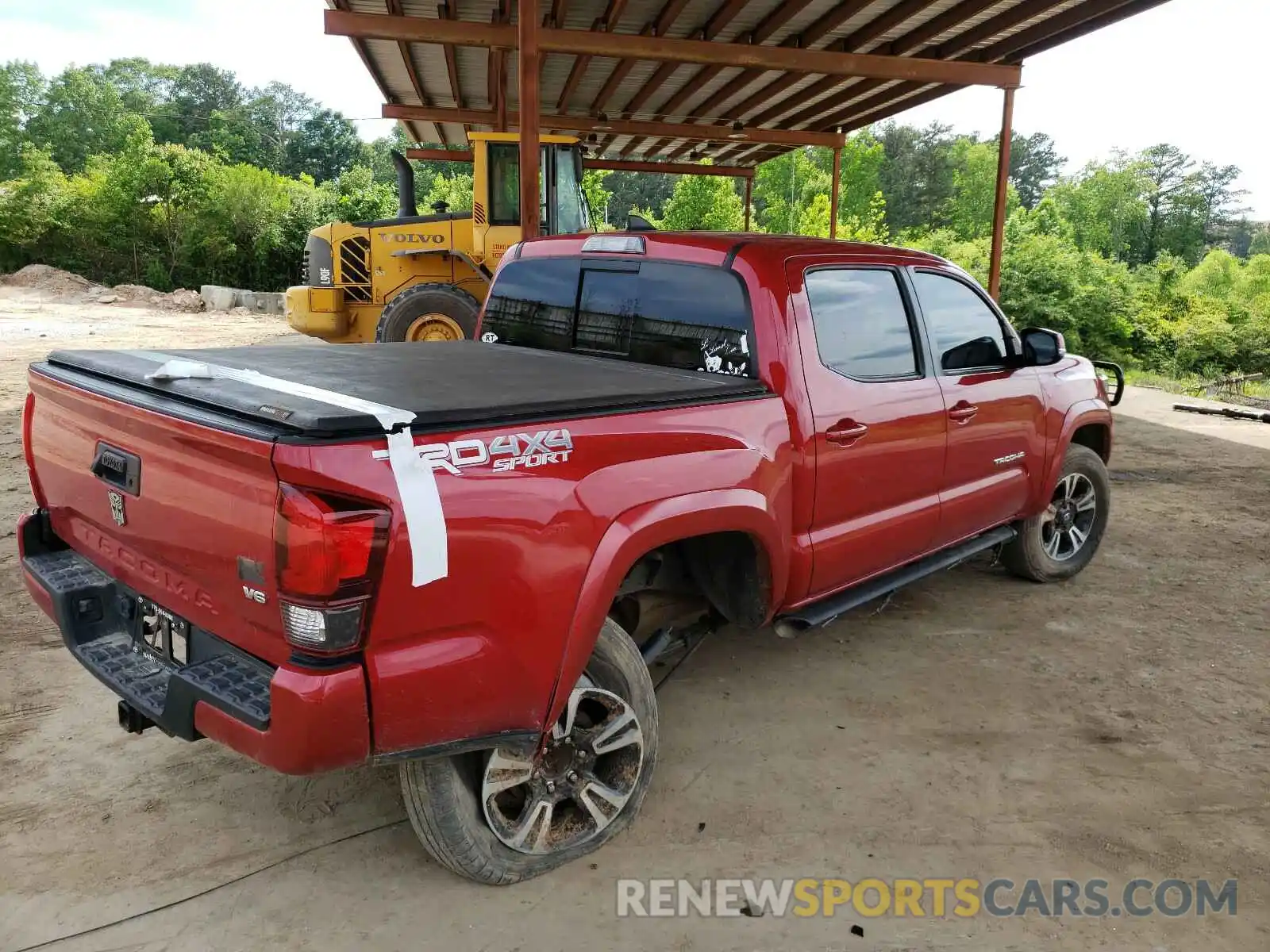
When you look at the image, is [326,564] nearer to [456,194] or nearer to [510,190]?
[510,190]

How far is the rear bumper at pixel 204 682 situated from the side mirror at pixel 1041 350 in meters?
3.66

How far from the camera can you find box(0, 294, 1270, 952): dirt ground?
2.54 metres

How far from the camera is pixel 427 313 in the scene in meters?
10.2

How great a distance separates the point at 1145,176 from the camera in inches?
2808

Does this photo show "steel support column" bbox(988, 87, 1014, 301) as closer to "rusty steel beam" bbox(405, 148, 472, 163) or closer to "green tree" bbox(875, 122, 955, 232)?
"rusty steel beam" bbox(405, 148, 472, 163)

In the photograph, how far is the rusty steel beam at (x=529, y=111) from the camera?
738cm

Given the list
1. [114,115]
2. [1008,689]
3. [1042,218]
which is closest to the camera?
[1008,689]

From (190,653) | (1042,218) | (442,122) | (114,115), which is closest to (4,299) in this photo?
(442,122)

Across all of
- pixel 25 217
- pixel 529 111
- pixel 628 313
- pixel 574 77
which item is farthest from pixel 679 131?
pixel 25 217

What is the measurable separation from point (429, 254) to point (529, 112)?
4.30 m

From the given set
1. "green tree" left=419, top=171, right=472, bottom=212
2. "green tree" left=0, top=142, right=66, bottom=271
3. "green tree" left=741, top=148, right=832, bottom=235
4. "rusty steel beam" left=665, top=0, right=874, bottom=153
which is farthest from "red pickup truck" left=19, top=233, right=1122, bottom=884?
"green tree" left=741, top=148, right=832, bottom=235

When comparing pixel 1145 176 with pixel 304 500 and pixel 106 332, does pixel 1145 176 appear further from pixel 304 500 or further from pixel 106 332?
pixel 304 500

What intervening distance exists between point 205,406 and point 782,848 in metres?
2.16

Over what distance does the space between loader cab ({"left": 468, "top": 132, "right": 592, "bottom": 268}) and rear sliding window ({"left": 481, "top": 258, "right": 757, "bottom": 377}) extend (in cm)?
655
